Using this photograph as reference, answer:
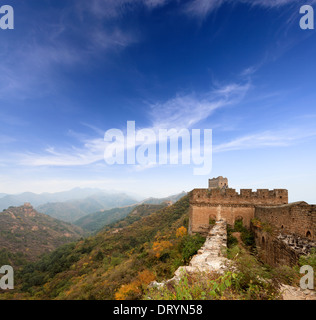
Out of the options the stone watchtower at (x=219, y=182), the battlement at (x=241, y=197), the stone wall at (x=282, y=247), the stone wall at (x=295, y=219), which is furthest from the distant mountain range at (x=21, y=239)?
the stone wall at (x=295, y=219)

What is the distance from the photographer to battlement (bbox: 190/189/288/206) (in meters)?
11.2

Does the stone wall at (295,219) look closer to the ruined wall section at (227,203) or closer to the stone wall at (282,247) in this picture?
the stone wall at (282,247)

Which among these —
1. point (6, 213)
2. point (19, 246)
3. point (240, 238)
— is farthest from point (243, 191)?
point (6, 213)

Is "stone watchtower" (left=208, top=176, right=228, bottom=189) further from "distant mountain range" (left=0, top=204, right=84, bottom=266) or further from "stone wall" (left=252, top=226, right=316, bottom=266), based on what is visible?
"distant mountain range" (left=0, top=204, right=84, bottom=266)

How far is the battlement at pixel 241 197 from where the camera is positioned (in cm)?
1123

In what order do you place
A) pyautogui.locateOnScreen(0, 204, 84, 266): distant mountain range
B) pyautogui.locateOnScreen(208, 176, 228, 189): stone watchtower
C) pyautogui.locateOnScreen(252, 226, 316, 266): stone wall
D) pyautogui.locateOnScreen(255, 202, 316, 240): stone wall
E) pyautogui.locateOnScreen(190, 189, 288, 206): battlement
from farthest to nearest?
1. pyautogui.locateOnScreen(0, 204, 84, 266): distant mountain range
2. pyautogui.locateOnScreen(208, 176, 228, 189): stone watchtower
3. pyautogui.locateOnScreen(190, 189, 288, 206): battlement
4. pyautogui.locateOnScreen(255, 202, 316, 240): stone wall
5. pyautogui.locateOnScreen(252, 226, 316, 266): stone wall

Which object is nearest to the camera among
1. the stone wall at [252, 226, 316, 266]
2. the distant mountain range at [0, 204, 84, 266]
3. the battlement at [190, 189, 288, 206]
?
the stone wall at [252, 226, 316, 266]

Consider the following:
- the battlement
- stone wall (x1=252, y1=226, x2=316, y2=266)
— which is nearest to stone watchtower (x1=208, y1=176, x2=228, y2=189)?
the battlement

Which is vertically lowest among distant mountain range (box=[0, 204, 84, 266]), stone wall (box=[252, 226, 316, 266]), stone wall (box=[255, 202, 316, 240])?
distant mountain range (box=[0, 204, 84, 266])

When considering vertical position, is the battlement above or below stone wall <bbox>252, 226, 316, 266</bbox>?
above
